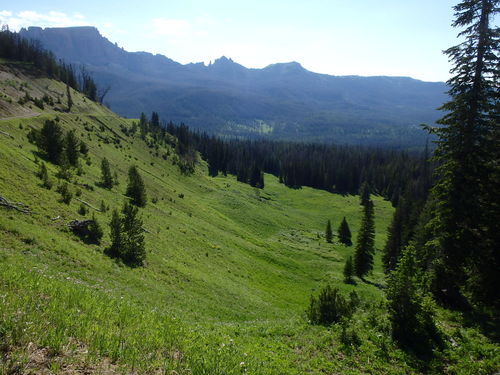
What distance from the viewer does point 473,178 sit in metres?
19.1

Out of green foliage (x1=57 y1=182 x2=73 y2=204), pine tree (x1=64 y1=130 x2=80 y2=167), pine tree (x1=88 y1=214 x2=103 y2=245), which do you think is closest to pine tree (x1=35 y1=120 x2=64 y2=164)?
pine tree (x1=64 y1=130 x2=80 y2=167)

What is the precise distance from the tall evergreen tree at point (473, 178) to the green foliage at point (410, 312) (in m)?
6.36

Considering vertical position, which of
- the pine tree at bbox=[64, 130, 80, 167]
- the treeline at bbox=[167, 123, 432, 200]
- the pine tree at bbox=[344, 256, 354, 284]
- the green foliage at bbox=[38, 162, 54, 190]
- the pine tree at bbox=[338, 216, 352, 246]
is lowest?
the pine tree at bbox=[338, 216, 352, 246]

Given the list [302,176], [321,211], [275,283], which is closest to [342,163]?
[302,176]

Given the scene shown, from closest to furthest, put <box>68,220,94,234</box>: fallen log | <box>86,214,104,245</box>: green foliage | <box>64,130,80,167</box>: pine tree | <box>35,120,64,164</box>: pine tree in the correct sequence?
<box>68,220,94,234</box>: fallen log
<box>86,214,104,245</box>: green foliage
<box>35,120,64,164</box>: pine tree
<box>64,130,80,167</box>: pine tree

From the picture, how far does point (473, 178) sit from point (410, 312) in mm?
11506

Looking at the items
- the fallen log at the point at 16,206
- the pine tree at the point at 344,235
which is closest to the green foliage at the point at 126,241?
the fallen log at the point at 16,206

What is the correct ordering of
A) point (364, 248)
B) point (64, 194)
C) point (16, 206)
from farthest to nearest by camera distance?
1. point (364, 248)
2. point (64, 194)
3. point (16, 206)

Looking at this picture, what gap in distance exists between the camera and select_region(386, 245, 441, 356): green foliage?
13445 mm

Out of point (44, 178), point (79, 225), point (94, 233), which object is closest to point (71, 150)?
point (44, 178)

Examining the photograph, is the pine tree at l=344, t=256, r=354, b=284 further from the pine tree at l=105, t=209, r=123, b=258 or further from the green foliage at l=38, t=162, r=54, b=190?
the green foliage at l=38, t=162, r=54, b=190

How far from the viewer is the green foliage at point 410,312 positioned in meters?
13.4

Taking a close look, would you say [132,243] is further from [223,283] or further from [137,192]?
[137,192]

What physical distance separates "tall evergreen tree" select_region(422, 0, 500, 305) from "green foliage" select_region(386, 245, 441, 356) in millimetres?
6359
